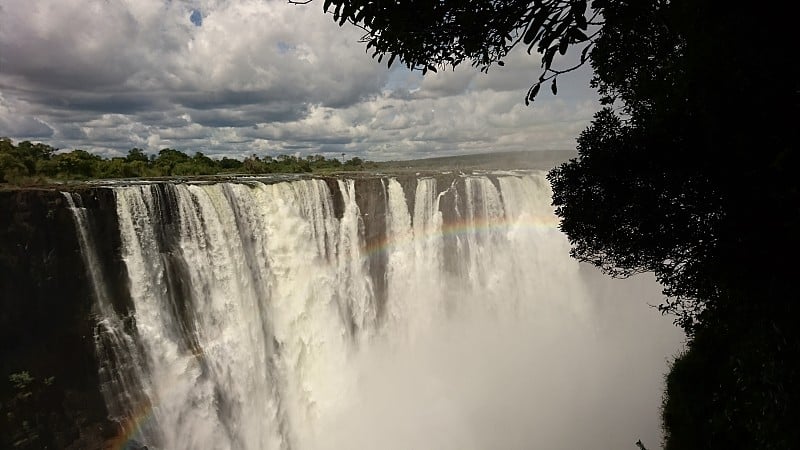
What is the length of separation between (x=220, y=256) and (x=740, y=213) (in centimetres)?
1218

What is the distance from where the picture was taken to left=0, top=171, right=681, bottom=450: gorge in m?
10.7

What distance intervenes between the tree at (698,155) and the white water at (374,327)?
1019 cm

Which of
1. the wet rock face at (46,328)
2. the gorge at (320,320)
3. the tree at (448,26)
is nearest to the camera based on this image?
the tree at (448,26)

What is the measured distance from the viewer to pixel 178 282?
1238cm

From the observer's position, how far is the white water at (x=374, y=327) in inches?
482

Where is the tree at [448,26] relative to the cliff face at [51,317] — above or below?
above

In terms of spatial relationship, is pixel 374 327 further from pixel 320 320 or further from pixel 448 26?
pixel 448 26

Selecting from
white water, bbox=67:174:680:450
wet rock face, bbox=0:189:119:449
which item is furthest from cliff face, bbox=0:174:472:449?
white water, bbox=67:174:680:450

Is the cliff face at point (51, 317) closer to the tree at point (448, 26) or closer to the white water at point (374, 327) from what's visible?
the white water at point (374, 327)

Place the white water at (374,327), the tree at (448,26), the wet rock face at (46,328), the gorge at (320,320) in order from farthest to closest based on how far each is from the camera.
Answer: the white water at (374,327), the gorge at (320,320), the wet rock face at (46,328), the tree at (448,26)

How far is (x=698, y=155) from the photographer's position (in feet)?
14.1

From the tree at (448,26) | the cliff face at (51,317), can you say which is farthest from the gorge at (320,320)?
the tree at (448,26)

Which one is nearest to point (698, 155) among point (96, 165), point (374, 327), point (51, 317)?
point (51, 317)

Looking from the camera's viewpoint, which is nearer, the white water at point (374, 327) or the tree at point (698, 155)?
the tree at point (698, 155)
